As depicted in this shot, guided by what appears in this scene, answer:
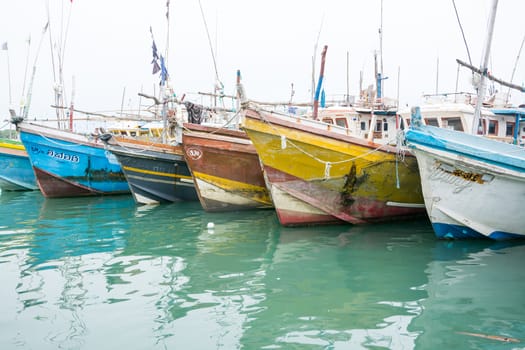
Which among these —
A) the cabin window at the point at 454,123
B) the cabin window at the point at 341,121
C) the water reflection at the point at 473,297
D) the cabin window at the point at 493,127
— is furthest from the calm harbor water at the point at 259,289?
the cabin window at the point at 341,121

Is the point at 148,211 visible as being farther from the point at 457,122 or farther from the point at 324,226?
the point at 457,122

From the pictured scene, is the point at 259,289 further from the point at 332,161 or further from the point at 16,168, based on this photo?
the point at 16,168

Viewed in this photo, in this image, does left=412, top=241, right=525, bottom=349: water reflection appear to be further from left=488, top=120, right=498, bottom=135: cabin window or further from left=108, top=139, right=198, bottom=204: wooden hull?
left=108, top=139, right=198, bottom=204: wooden hull

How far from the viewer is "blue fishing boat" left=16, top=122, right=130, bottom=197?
54.6 feet

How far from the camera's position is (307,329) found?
500 centimetres

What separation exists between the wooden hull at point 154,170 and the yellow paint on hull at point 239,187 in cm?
214

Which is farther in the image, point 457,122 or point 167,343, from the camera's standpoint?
point 457,122

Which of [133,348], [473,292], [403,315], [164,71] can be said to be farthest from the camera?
[164,71]

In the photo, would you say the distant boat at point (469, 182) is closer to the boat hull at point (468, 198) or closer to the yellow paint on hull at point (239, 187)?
the boat hull at point (468, 198)

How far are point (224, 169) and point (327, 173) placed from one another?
360 cm

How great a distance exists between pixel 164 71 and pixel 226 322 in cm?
1098

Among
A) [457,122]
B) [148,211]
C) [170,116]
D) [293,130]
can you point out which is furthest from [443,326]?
[170,116]

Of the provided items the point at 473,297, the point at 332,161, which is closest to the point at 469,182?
the point at 332,161

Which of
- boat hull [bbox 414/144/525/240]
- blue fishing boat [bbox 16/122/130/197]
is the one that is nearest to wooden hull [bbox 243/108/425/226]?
boat hull [bbox 414/144/525/240]
